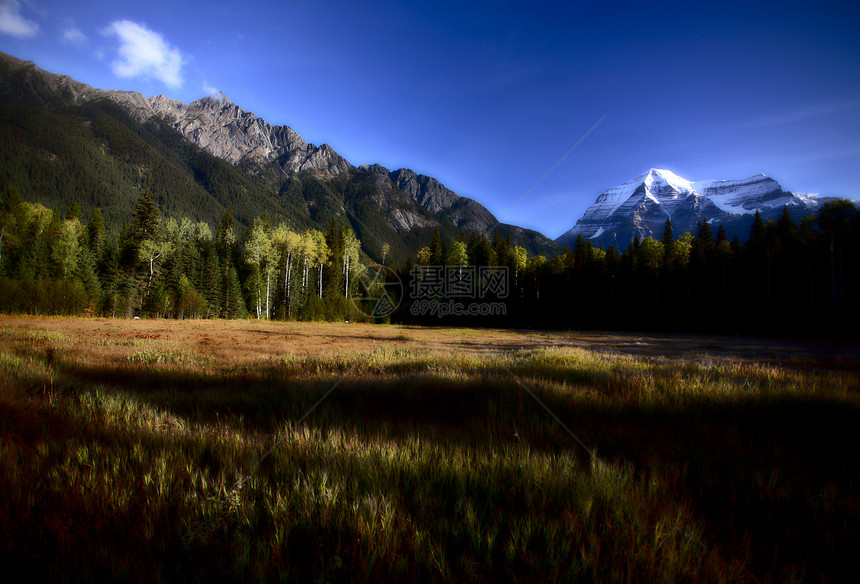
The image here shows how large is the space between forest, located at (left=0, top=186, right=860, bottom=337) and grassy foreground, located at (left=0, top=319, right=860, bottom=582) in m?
43.2

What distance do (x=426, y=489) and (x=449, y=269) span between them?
5276 centimetres

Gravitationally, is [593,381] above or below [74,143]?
below

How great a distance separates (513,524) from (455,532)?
341 millimetres

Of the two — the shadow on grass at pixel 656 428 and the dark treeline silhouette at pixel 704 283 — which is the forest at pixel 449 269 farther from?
the shadow on grass at pixel 656 428

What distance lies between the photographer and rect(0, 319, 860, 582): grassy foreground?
154 centimetres

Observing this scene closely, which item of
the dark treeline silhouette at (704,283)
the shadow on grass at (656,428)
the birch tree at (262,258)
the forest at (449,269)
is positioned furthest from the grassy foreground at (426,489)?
the birch tree at (262,258)

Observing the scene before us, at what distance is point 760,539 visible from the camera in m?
1.89

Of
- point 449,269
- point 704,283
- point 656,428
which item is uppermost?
point 449,269

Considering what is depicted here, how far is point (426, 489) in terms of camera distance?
2188 mm

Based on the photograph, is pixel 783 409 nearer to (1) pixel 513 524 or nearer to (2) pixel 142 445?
(1) pixel 513 524

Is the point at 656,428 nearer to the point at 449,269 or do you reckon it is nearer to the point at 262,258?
the point at 449,269

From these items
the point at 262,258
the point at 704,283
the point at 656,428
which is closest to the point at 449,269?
the point at 262,258

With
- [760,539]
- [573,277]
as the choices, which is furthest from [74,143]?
[760,539]

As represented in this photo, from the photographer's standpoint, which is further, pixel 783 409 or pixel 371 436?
pixel 783 409
